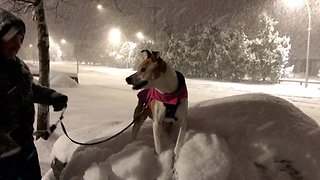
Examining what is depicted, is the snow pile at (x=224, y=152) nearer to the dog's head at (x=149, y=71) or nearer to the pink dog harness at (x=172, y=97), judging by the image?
the pink dog harness at (x=172, y=97)

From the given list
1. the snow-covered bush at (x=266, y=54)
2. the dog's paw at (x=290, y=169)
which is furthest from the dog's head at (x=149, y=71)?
the snow-covered bush at (x=266, y=54)

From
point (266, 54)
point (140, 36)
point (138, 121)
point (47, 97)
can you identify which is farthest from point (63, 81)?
point (140, 36)

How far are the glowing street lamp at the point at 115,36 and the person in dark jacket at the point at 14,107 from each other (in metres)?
48.6

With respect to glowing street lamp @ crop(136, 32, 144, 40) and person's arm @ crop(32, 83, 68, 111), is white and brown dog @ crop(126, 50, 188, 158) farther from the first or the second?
glowing street lamp @ crop(136, 32, 144, 40)

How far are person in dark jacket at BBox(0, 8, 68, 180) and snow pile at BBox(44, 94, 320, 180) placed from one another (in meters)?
0.72

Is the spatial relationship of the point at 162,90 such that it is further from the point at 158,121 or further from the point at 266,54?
the point at 266,54

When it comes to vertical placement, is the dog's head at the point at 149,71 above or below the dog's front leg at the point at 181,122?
above

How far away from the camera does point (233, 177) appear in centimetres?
327

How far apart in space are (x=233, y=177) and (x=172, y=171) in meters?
0.57

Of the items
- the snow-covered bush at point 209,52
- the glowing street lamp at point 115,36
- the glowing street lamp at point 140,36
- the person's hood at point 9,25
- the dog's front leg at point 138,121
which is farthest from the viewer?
the glowing street lamp at point 115,36

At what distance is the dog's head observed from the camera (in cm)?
330

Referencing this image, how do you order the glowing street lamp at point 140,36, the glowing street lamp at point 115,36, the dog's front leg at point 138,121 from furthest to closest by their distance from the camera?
the glowing street lamp at point 115,36, the glowing street lamp at point 140,36, the dog's front leg at point 138,121

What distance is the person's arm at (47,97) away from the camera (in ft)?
10.0

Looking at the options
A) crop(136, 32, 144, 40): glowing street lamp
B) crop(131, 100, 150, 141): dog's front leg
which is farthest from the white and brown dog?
crop(136, 32, 144, 40): glowing street lamp
